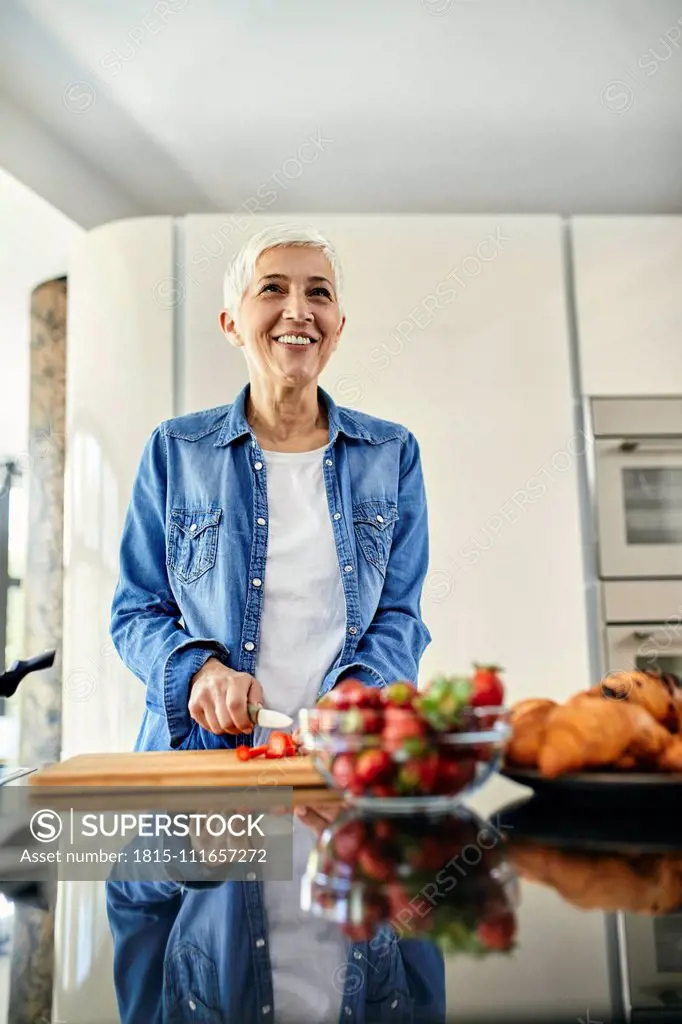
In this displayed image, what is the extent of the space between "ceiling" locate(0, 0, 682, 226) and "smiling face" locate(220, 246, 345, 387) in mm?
1159

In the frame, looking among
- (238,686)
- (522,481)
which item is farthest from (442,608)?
(238,686)

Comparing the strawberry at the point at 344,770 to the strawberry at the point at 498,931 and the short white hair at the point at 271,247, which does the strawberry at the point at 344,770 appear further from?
the short white hair at the point at 271,247

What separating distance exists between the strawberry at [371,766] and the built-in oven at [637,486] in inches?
88.1

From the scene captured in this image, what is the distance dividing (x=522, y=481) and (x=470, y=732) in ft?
7.21

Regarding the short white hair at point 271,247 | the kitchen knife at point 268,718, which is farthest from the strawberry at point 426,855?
the short white hair at point 271,247

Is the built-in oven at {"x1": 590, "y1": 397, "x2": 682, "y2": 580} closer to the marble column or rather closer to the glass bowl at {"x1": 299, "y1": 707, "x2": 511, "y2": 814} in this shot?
the marble column

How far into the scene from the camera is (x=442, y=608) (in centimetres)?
271

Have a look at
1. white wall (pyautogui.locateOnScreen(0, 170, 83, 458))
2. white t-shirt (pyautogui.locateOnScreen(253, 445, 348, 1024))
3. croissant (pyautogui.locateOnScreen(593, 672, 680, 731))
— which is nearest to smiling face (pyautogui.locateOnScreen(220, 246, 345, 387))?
white t-shirt (pyautogui.locateOnScreen(253, 445, 348, 1024))

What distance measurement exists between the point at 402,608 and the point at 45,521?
2610 millimetres

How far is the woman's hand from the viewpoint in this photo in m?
1.06

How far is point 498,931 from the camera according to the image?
0.45m

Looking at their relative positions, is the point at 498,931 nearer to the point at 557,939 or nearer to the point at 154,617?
the point at 557,939

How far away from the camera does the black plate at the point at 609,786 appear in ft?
2.29

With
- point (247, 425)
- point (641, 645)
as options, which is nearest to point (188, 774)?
point (247, 425)
